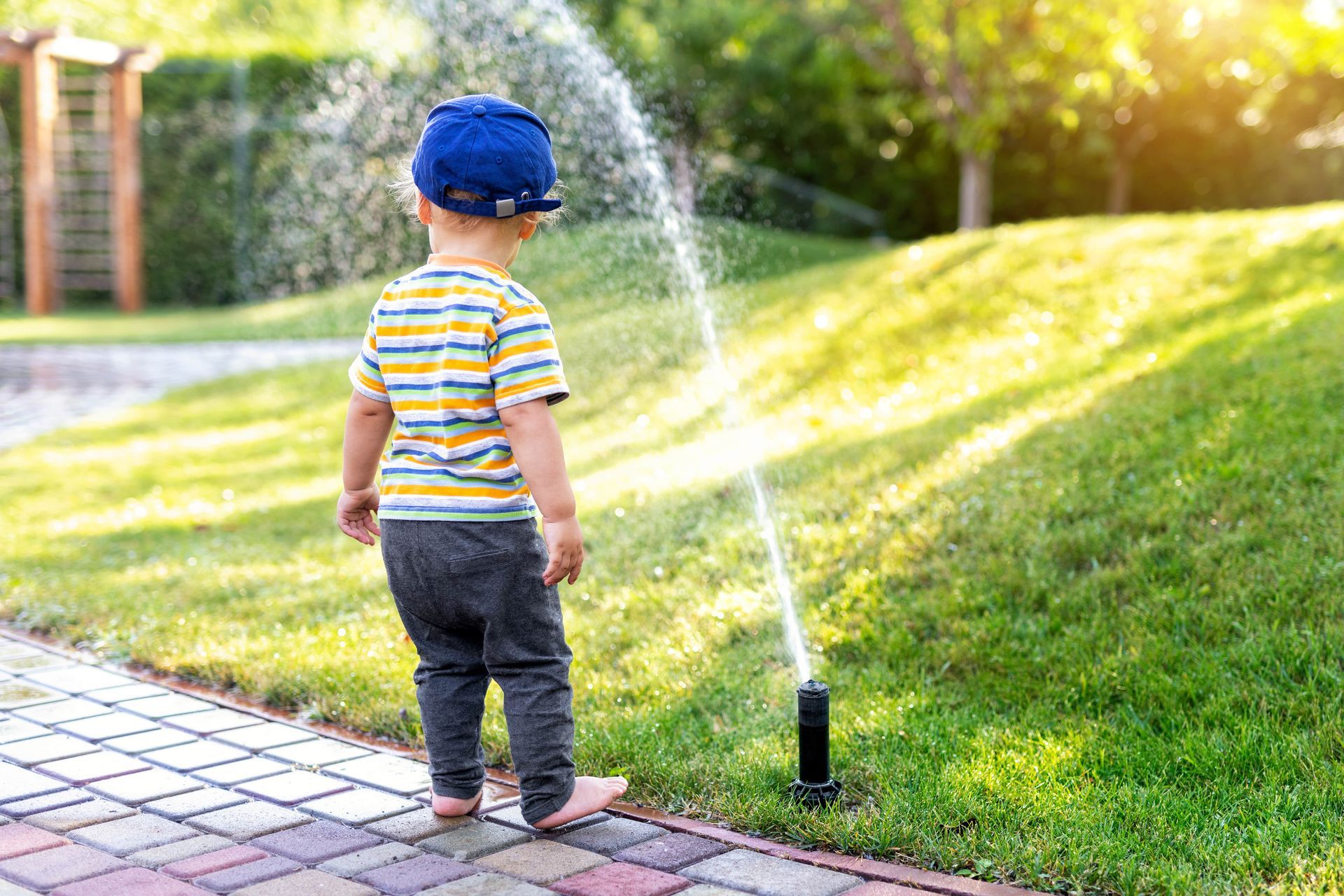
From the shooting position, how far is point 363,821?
2746 millimetres

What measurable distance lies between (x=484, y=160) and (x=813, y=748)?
1.39 m

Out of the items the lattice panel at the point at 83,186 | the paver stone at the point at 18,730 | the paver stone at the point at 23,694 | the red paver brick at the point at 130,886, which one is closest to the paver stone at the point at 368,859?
the red paver brick at the point at 130,886

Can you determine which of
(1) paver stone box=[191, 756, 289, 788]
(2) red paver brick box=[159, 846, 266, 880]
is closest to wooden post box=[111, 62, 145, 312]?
(1) paver stone box=[191, 756, 289, 788]

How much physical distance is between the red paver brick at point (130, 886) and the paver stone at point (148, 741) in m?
0.78

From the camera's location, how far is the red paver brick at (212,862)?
8.01ft

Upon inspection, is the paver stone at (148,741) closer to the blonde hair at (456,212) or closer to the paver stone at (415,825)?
the paver stone at (415,825)

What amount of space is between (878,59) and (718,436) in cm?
684

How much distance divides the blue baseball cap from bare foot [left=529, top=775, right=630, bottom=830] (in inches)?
47.7

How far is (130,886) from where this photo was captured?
2363 mm

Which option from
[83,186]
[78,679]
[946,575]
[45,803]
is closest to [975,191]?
[946,575]

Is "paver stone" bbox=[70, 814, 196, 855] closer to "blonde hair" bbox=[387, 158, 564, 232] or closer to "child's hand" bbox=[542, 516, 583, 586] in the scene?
"child's hand" bbox=[542, 516, 583, 586]

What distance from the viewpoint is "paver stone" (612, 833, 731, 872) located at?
2539 mm

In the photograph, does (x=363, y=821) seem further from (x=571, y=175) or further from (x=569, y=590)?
(x=571, y=175)

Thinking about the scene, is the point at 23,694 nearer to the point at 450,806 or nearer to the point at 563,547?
the point at 450,806
